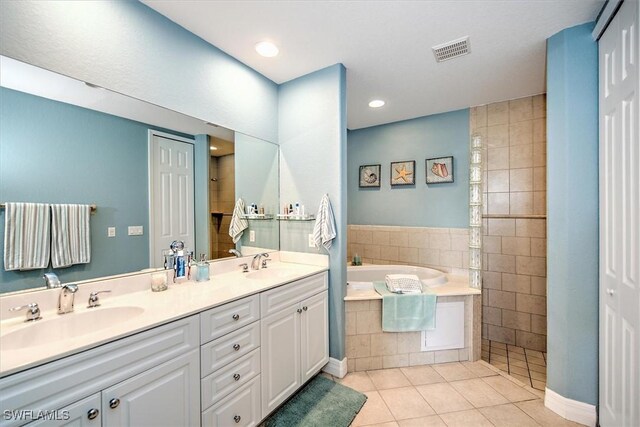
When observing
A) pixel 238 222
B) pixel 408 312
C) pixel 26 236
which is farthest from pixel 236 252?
pixel 408 312

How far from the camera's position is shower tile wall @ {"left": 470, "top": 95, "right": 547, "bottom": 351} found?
284 cm


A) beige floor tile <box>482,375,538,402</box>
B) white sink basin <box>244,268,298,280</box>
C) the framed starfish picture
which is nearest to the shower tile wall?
the framed starfish picture

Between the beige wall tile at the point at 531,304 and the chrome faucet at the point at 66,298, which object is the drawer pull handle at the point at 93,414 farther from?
the beige wall tile at the point at 531,304

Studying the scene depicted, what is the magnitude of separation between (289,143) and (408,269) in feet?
7.01

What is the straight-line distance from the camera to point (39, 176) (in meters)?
1.28

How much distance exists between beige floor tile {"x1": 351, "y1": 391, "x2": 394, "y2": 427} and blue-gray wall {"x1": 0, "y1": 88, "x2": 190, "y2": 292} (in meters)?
1.73

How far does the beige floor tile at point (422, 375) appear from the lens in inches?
88.7

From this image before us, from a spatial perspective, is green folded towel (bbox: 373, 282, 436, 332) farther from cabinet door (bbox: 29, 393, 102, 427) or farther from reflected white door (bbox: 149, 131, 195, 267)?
cabinet door (bbox: 29, 393, 102, 427)

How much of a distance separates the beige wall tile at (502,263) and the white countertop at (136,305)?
2.28m

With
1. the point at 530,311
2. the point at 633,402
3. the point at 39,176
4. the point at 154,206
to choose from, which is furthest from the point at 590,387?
the point at 39,176

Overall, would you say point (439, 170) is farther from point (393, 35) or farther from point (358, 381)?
point (358, 381)

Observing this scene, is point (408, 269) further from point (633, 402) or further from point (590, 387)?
point (633, 402)

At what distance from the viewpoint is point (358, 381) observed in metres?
2.24

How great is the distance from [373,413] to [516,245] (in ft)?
7.66
